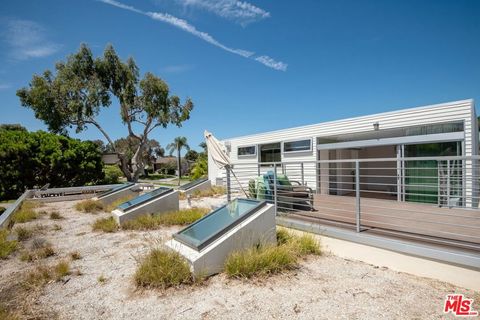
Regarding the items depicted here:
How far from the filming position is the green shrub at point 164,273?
3.01m

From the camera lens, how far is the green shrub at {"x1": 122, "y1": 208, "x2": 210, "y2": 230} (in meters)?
6.00

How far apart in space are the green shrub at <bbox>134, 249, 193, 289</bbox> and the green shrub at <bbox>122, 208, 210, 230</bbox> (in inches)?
117

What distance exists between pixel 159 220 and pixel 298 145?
8.48 m

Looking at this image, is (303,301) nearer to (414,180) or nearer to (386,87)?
(414,180)

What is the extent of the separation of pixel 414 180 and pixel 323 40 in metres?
8.81

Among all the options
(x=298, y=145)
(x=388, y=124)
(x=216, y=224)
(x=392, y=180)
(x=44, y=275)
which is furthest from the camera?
(x=392, y=180)

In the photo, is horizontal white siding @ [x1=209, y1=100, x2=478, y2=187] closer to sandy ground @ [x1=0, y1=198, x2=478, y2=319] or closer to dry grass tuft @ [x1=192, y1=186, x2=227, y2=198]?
sandy ground @ [x1=0, y1=198, x2=478, y2=319]

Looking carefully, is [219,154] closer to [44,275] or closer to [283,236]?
[283,236]

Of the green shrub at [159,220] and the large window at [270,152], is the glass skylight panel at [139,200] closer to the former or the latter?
the green shrub at [159,220]

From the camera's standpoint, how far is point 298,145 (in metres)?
12.6

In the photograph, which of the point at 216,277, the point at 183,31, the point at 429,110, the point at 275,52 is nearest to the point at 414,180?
the point at 429,110

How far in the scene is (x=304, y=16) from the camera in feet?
34.2

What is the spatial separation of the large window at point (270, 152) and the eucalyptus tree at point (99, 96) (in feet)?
35.0

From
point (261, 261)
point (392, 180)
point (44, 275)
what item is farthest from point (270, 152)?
point (44, 275)
